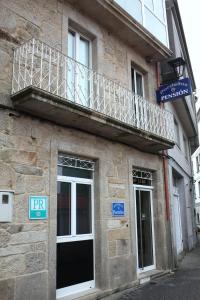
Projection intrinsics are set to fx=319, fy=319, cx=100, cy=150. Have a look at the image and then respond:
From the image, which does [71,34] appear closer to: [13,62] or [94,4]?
[94,4]

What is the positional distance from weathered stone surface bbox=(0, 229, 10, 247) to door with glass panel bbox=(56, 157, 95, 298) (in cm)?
122

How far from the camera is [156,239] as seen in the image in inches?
344

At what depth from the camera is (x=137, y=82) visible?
941 cm

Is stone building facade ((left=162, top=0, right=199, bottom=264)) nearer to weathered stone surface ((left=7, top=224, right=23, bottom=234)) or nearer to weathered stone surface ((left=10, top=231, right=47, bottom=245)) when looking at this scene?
weathered stone surface ((left=10, top=231, right=47, bottom=245))

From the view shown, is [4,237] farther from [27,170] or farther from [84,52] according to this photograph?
[84,52]

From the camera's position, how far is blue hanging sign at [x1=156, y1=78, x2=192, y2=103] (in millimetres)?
8812

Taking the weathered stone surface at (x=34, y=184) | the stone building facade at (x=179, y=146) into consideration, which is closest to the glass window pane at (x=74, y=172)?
the weathered stone surface at (x=34, y=184)

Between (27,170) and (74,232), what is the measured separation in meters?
1.67

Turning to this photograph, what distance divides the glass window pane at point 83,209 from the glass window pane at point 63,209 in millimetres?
243

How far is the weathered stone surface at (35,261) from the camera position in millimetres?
4941

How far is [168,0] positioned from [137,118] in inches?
253

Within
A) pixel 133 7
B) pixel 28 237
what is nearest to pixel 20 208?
pixel 28 237

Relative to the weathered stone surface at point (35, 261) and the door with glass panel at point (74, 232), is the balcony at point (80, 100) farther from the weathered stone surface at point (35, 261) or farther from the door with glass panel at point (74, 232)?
the weathered stone surface at point (35, 261)

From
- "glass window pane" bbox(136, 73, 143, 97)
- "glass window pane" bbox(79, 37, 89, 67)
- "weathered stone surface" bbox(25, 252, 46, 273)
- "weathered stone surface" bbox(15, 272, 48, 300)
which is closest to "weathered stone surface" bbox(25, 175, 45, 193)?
"weathered stone surface" bbox(25, 252, 46, 273)
